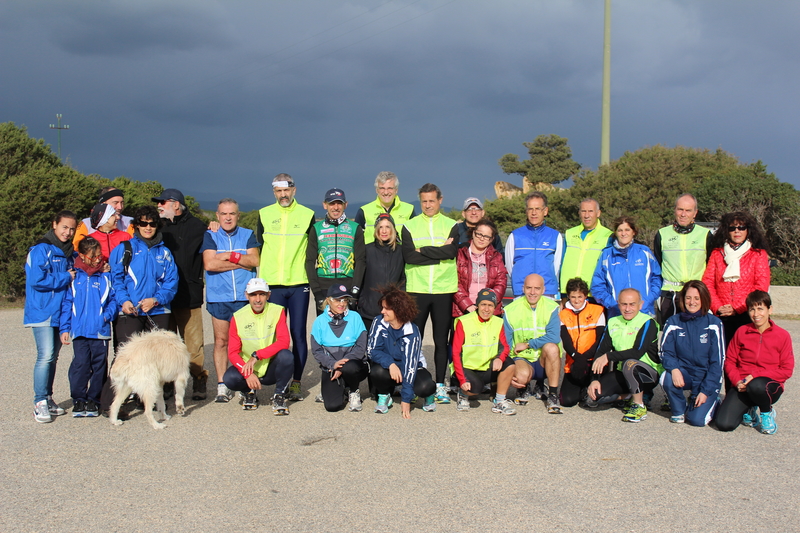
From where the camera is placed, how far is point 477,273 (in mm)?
6617

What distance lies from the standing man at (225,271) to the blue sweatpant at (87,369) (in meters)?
1.09

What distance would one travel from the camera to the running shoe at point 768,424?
535 centimetres

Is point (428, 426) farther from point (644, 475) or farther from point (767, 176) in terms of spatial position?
point (767, 176)

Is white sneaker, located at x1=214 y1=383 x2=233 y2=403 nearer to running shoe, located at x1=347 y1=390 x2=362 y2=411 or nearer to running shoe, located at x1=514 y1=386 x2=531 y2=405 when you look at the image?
running shoe, located at x1=347 y1=390 x2=362 y2=411

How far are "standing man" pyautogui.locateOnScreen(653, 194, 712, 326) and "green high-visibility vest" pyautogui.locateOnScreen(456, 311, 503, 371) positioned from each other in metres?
1.92

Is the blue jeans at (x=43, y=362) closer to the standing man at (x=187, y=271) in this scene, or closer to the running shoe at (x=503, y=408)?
the standing man at (x=187, y=271)

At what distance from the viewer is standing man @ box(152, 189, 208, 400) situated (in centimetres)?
644

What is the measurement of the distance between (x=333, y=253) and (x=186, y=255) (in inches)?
62.3

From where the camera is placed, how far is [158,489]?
13.6 feet

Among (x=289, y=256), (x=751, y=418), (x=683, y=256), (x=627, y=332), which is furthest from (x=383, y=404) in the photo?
(x=683, y=256)

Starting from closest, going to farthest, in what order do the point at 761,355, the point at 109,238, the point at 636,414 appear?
the point at 761,355 → the point at 636,414 → the point at 109,238

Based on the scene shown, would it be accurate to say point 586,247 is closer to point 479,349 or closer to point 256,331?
point 479,349

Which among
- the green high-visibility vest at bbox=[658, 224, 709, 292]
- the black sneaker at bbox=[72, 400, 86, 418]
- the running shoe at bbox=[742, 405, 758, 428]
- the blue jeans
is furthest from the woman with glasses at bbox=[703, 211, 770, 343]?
the blue jeans

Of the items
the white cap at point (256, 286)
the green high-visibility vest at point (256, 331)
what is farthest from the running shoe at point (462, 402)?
the white cap at point (256, 286)
